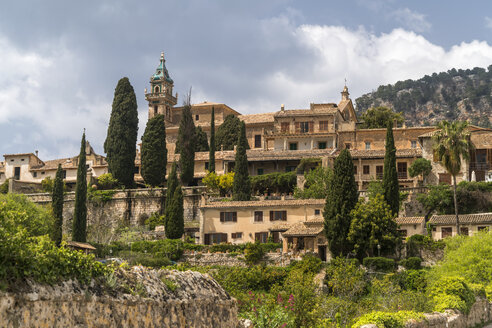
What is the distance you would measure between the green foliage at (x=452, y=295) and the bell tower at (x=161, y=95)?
8051 cm

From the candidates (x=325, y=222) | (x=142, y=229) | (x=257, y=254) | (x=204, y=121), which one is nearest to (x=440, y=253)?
(x=325, y=222)

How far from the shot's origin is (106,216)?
72.9 meters

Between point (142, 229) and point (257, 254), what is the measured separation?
2147 cm

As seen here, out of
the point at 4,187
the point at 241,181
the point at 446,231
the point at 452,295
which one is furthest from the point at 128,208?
the point at 452,295

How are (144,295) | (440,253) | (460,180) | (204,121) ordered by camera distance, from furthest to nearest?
(204,121)
(460,180)
(440,253)
(144,295)

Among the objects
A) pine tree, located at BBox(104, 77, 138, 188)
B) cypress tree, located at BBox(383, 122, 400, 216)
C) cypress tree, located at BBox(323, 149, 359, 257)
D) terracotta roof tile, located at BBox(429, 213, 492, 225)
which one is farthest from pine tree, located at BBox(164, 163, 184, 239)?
terracotta roof tile, located at BBox(429, 213, 492, 225)

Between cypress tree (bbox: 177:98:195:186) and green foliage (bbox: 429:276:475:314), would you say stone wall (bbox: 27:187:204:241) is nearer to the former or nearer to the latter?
cypress tree (bbox: 177:98:195:186)

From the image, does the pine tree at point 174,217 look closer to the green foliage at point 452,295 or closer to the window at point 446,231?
the window at point 446,231

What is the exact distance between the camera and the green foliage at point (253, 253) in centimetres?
5019

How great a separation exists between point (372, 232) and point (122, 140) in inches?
1506

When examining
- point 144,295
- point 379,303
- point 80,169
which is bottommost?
point 379,303

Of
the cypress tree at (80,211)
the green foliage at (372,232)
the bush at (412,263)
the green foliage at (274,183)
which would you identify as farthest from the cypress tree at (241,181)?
the bush at (412,263)

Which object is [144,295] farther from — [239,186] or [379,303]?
[239,186]

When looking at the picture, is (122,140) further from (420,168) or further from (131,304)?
(131,304)
